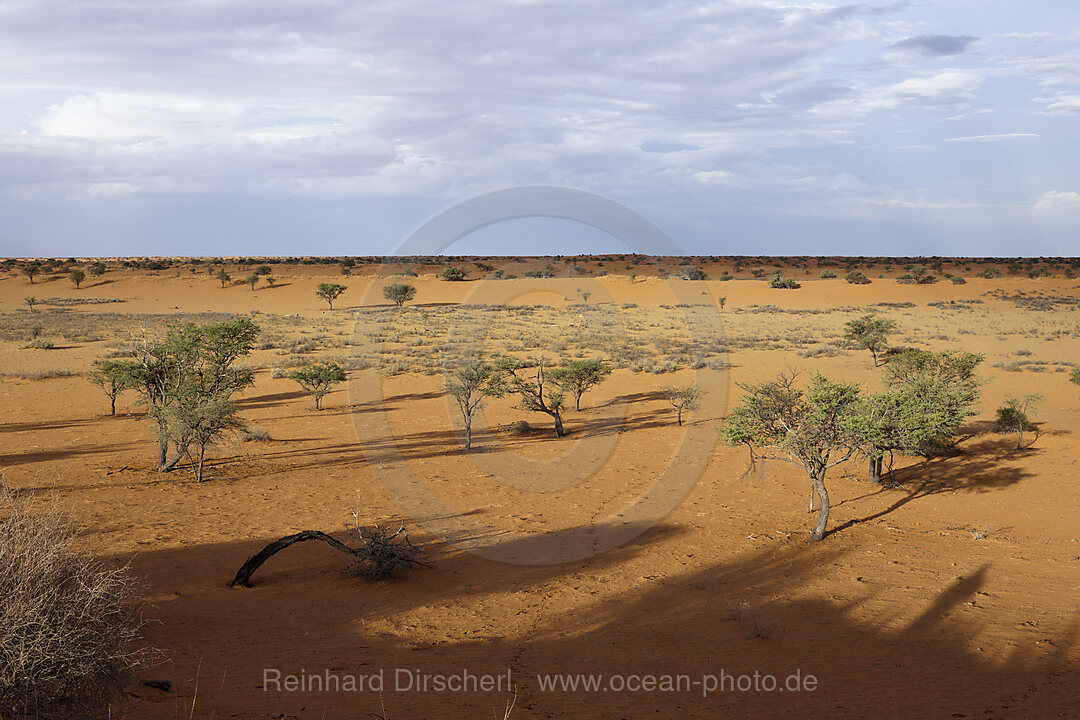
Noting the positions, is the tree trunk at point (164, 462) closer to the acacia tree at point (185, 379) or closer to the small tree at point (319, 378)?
the acacia tree at point (185, 379)

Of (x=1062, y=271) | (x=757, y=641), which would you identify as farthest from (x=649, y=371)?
(x=1062, y=271)

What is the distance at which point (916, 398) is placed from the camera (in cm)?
1588

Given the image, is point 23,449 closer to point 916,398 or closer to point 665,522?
point 665,522

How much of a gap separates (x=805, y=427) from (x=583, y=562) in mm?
5231

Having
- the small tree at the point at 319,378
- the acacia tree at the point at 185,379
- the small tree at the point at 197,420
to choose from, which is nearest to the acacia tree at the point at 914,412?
the small tree at the point at 197,420

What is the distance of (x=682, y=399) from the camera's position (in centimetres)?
2284

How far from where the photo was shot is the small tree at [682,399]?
72.4ft

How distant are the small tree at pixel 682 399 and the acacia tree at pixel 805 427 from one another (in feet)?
25.6

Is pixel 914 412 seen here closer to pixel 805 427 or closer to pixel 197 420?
pixel 805 427

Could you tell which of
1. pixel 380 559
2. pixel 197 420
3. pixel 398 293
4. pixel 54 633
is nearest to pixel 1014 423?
pixel 380 559

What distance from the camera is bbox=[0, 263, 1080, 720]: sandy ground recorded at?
673 cm

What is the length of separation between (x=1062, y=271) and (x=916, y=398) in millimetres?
87142

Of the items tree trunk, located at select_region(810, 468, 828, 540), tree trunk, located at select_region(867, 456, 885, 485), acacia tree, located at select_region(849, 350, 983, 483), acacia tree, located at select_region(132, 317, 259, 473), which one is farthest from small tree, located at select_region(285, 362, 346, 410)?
acacia tree, located at select_region(849, 350, 983, 483)

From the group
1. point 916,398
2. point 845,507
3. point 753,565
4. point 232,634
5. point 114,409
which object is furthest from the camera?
point 114,409
